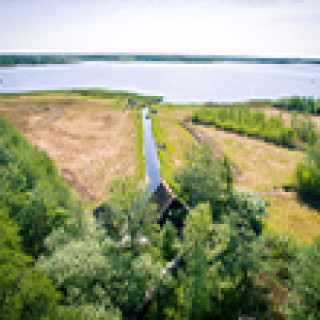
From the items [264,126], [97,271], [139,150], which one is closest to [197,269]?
[97,271]

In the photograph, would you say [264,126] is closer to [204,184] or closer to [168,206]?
[168,206]

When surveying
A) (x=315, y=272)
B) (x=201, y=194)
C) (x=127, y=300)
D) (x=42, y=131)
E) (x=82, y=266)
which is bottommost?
(x=127, y=300)

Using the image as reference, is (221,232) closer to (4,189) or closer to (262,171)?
(4,189)

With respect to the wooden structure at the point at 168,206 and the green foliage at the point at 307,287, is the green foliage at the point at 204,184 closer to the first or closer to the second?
the wooden structure at the point at 168,206

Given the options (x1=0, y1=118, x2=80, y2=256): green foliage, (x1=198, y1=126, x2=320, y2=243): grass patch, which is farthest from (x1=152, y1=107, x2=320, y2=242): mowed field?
(x1=0, y1=118, x2=80, y2=256): green foliage

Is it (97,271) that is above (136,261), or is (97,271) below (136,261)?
above

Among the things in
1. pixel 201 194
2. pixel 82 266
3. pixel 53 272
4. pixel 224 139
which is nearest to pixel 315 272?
pixel 201 194

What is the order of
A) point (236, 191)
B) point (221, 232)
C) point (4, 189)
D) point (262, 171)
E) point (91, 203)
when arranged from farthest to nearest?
point (262, 171)
point (91, 203)
point (236, 191)
point (4, 189)
point (221, 232)

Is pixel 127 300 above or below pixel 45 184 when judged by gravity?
below

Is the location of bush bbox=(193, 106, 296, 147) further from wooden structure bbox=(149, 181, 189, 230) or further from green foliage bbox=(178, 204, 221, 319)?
green foliage bbox=(178, 204, 221, 319)
